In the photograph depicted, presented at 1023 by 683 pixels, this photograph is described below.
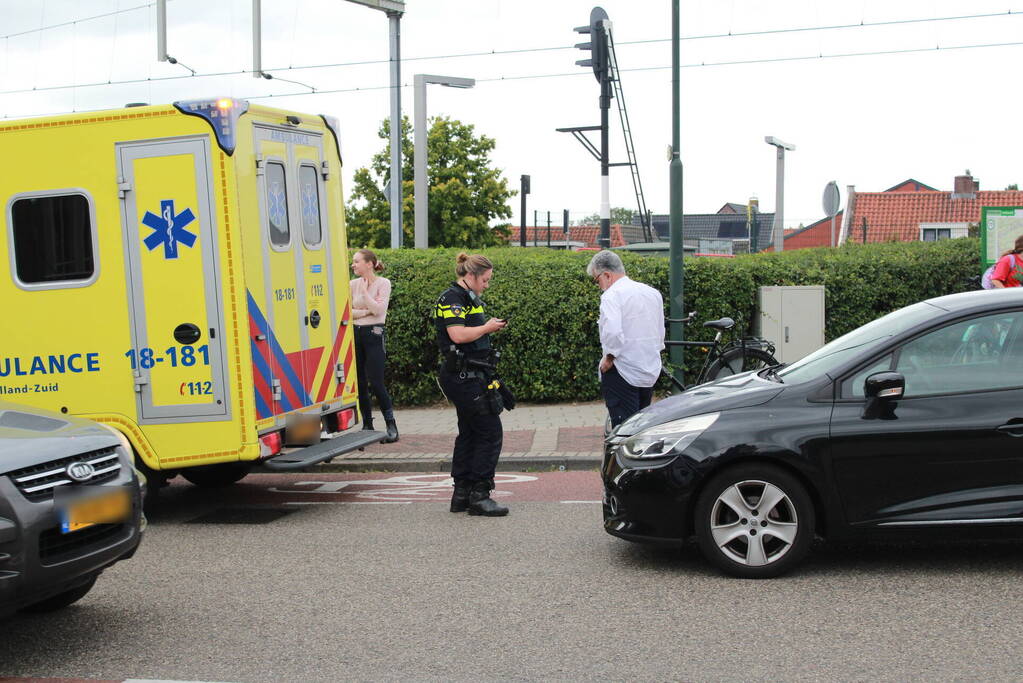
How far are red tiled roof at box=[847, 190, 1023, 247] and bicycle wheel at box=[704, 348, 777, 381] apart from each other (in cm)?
3884

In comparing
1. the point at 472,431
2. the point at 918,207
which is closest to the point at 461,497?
the point at 472,431

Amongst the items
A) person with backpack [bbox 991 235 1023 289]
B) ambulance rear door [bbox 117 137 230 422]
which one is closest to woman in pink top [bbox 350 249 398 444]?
ambulance rear door [bbox 117 137 230 422]

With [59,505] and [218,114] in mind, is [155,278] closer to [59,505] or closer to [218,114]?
[218,114]

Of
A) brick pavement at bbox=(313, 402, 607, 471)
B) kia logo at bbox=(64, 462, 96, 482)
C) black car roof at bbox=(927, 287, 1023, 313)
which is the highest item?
black car roof at bbox=(927, 287, 1023, 313)

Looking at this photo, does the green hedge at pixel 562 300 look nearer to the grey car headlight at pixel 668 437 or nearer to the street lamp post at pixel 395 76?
the street lamp post at pixel 395 76

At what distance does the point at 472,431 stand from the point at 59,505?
3.43m

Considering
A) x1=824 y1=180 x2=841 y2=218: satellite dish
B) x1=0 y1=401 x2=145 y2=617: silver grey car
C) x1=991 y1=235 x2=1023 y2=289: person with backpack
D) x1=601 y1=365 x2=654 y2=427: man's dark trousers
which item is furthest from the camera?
x1=824 y1=180 x2=841 y2=218: satellite dish

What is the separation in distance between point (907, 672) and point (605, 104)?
39.9 ft

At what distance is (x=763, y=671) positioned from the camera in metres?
4.48

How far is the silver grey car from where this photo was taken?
4.45 metres

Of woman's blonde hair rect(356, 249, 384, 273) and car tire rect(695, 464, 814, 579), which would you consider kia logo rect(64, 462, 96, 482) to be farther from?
woman's blonde hair rect(356, 249, 384, 273)

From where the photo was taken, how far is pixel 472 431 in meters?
7.71

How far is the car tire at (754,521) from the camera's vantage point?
572 cm

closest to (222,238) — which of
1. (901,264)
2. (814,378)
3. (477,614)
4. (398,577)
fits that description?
(398,577)
